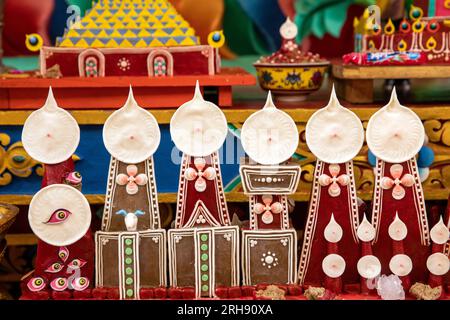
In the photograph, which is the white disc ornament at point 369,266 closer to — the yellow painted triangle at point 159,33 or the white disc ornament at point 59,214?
the white disc ornament at point 59,214

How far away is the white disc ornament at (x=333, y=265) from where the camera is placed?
149cm

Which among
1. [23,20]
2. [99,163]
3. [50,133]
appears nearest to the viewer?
[50,133]

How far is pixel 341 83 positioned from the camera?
80.0 inches

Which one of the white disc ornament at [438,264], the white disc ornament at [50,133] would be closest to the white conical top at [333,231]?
the white disc ornament at [438,264]

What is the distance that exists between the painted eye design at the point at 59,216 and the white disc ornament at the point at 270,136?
0.43m

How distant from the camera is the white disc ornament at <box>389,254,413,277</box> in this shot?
1487mm

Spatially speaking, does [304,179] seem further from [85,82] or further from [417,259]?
[85,82]

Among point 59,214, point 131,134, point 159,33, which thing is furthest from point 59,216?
point 159,33

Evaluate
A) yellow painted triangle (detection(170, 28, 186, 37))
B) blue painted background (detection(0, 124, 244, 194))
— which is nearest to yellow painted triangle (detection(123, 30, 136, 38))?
yellow painted triangle (detection(170, 28, 186, 37))

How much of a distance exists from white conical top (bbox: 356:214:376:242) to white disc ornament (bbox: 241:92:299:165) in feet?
0.77

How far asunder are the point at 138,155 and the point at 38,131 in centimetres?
23

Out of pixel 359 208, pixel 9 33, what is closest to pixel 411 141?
pixel 359 208

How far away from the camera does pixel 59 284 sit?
1.49m

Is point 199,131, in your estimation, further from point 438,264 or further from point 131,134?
point 438,264
